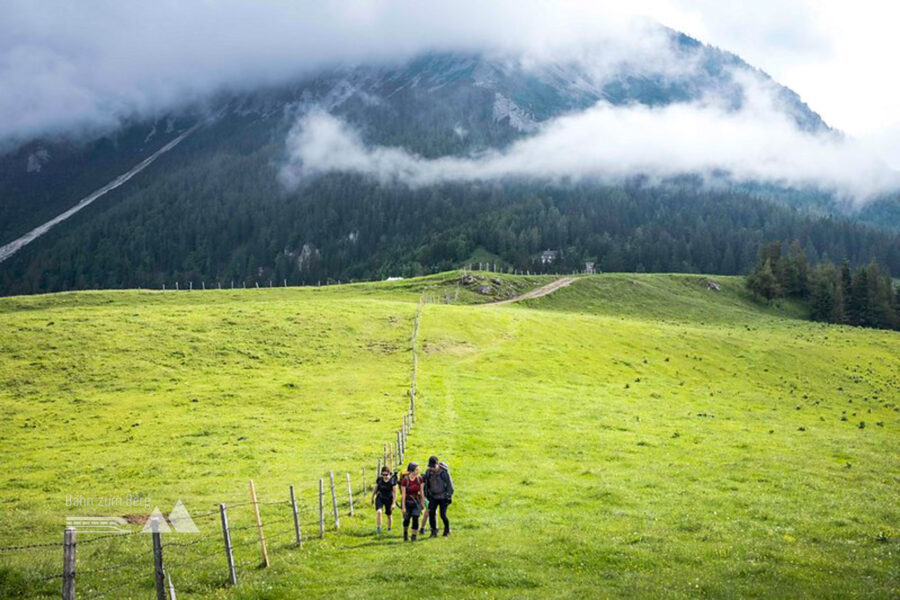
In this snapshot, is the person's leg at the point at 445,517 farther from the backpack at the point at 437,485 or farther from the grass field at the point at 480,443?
the grass field at the point at 480,443

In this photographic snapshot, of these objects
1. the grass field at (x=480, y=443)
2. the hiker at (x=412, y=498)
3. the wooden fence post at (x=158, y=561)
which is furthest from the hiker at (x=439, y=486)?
the wooden fence post at (x=158, y=561)

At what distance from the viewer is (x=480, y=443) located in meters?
36.9

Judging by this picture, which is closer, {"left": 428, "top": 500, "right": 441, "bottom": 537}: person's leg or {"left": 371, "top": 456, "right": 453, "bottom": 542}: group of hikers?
{"left": 371, "top": 456, "right": 453, "bottom": 542}: group of hikers

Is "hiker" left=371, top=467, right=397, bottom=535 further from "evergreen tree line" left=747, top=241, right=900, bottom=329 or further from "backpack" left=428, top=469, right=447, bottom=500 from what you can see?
"evergreen tree line" left=747, top=241, right=900, bottom=329

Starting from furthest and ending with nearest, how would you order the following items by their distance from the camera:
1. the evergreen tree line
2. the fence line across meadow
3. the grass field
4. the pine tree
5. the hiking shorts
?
the pine tree, the evergreen tree line, the hiking shorts, the grass field, the fence line across meadow

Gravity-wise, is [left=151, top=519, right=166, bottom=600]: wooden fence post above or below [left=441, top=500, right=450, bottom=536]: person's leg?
above

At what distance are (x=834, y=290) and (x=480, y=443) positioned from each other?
12516cm

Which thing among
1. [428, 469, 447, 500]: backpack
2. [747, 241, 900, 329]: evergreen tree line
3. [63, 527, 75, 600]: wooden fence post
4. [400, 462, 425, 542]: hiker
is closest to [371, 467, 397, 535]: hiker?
[400, 462, 425, 542]: hiker

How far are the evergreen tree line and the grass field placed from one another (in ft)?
141

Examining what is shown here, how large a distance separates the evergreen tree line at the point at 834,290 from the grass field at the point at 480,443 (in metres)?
42.9

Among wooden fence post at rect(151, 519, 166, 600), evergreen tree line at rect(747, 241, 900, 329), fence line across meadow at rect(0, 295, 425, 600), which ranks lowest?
fence line across meadow at rect(0, 295, 425, 600)

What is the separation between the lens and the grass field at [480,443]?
18359 mm

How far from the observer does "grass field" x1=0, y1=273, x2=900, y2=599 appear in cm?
1836

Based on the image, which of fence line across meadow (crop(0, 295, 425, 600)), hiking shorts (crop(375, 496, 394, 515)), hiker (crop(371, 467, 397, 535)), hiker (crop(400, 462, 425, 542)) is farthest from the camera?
hiking shorts (crop(375, 496, 394, 515))
